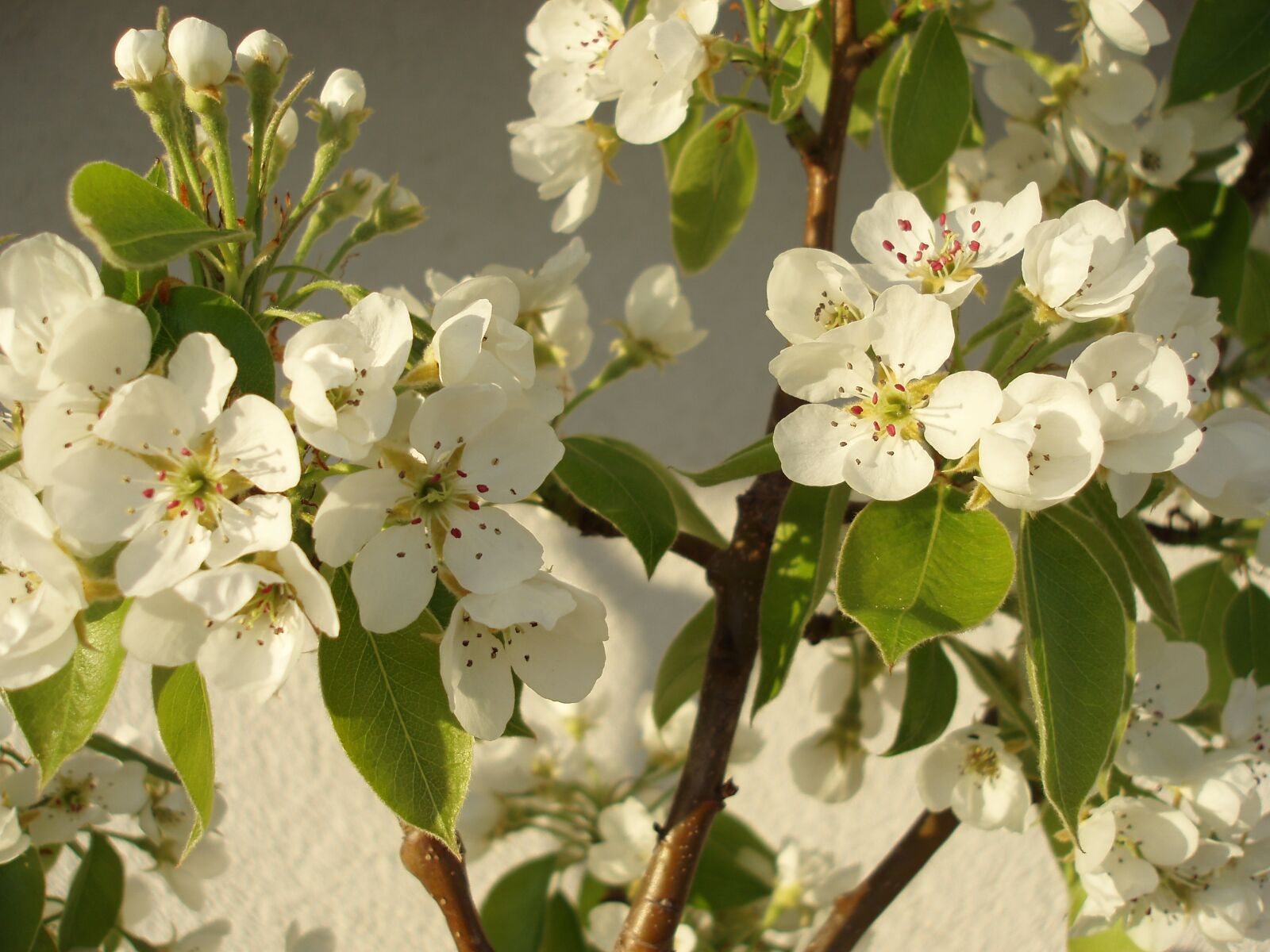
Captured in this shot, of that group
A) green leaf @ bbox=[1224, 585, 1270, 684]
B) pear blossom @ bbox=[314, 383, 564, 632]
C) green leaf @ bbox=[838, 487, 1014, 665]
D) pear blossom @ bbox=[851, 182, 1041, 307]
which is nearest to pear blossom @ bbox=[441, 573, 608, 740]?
pear blossom @ bbox=[314, 383, 564, 632]

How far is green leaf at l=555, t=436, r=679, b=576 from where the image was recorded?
22.2 inches

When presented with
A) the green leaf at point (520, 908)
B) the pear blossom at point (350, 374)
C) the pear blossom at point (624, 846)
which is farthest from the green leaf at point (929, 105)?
the green leaf at point (520, 908)

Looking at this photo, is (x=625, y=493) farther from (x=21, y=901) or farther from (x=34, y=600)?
(x=21, y=901)

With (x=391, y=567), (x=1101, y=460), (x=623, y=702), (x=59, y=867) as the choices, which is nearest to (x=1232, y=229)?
(x=1101, y=460)

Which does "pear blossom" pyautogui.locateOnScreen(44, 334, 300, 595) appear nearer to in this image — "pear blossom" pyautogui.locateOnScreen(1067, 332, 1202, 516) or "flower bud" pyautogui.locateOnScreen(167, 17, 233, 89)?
"flower bud" pyautogui.locateOnScreen(167, 17, 233, 89)

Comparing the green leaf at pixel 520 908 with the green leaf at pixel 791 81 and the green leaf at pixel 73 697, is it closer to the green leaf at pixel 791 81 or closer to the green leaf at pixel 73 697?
the green leaf at pixel 73 697

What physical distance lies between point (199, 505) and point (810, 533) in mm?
316

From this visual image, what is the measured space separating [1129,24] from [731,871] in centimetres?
68

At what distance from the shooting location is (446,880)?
0.60 metres

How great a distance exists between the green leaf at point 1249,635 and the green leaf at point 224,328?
→ 2.36ft

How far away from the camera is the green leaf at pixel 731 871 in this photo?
877 mm

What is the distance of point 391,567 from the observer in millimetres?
427

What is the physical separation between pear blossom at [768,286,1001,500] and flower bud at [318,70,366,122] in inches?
10.4

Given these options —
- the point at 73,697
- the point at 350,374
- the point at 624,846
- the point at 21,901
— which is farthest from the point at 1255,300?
the point at 21,901
